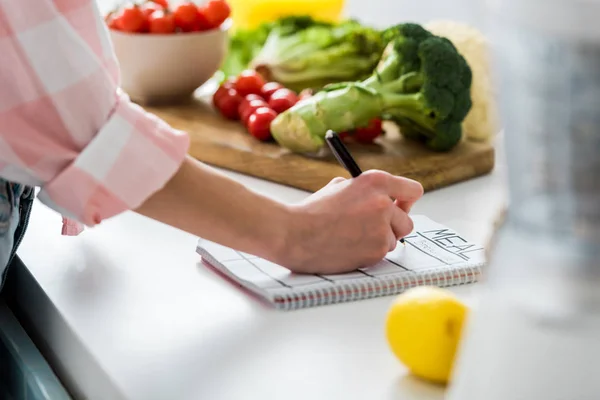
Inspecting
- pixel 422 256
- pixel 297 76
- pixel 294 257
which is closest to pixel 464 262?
pixel 422 256

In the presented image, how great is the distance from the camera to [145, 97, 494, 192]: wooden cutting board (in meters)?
1.43

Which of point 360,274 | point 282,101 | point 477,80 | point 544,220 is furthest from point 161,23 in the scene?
point 544,220

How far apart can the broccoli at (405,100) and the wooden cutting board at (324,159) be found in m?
0.03

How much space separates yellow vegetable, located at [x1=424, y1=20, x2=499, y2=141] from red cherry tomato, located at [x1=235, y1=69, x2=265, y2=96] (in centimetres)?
32

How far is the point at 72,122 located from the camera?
888mm

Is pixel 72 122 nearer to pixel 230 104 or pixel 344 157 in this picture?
pixel 344 157

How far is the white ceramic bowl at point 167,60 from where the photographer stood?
1.70 m

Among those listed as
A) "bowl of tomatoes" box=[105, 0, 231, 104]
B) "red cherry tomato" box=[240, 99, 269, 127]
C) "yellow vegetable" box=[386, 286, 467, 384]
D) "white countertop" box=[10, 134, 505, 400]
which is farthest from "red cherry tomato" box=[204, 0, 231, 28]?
"yellow vegetable" box=[386, 286, 467, 384]

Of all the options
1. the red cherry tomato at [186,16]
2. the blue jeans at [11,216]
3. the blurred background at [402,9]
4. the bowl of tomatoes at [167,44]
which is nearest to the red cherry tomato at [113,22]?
the bowl of tomatoes at [167,44]

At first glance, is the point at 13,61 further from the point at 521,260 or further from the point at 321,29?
the point at 321,29

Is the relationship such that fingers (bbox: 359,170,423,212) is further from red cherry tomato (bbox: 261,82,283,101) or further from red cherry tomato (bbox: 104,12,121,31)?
red cherry tomato (bbox: 104,12,121,31)

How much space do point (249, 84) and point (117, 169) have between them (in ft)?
2.62

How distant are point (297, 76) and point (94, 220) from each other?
880 mm

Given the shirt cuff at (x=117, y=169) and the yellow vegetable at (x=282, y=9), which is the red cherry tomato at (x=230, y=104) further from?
the shirt cuff at (x=117, y=169)
